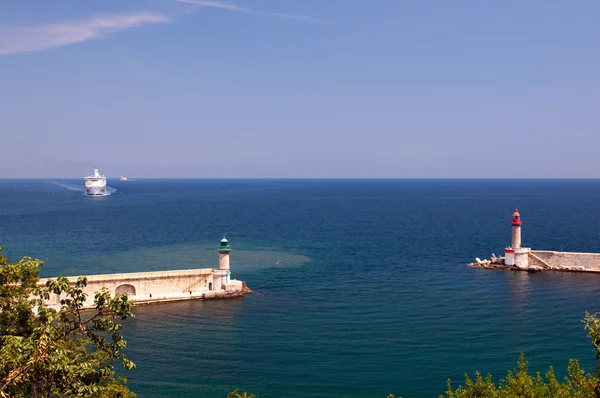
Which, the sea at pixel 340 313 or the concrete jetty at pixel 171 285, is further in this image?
the concrete jetty at pixel 171 285

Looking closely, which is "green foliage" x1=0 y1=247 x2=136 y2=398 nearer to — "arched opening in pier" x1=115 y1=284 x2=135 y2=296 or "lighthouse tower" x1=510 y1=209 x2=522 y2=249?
"arched opening in pier" x1=115 y1=284 x2=135 y2=296

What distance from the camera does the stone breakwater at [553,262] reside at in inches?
2879

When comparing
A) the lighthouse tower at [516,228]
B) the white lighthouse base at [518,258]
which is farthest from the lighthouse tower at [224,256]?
the white lighthouse base at [518,258]

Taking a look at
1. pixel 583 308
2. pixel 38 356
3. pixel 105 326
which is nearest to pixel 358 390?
pixel 105 326

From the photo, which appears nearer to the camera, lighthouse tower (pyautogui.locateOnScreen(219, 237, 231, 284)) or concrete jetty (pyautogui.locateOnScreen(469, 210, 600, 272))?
lighthouse tower (pyautogui.locateOnScreen(219, 237, 231, 284))

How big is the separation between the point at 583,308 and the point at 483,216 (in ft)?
371

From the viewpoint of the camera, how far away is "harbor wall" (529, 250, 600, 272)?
73062mm

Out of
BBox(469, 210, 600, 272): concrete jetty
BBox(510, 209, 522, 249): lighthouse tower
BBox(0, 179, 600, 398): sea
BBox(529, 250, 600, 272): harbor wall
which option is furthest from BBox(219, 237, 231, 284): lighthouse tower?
BBox(529, 250, 600, 272): harbor wall

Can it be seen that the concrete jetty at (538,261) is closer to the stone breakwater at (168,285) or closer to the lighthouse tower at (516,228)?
the lighthouse tower at (516,228)

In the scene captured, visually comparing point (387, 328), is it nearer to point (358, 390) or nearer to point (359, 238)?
point (358, 390)

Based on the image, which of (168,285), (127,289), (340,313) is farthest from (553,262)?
(127,289)

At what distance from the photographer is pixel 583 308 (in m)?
54.3

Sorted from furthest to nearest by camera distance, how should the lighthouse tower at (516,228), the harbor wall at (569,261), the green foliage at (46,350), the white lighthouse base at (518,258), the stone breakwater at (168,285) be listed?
1. the white lighthouse base at (518,258)
2. the lighthouse tower at (516,228)
3. the harbor wall at (569,261)
4. the stone breakwater at (168,285)
5. the green foliage at (46,350)

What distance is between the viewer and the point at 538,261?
248 feet
